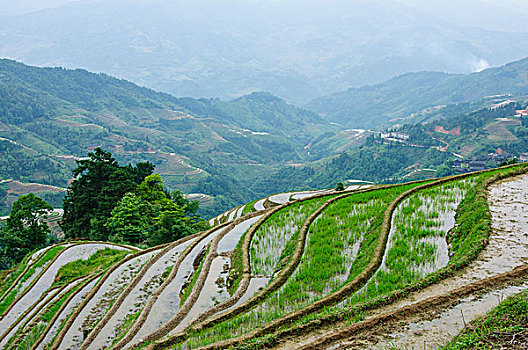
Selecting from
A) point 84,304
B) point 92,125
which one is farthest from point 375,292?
point 92,125

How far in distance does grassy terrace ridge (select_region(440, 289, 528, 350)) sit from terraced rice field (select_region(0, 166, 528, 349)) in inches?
14.5

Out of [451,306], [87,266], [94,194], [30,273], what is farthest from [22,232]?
[451,306]

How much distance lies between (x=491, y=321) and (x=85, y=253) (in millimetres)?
22275

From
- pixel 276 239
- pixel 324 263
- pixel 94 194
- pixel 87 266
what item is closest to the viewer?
pixel 324 263

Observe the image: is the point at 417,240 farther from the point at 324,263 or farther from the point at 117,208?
the point at 117,208

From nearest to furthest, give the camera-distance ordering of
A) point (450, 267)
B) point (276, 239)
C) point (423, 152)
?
point (450, 267) → point (276, 239) → point (423, 152)

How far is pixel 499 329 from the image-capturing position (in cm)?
544

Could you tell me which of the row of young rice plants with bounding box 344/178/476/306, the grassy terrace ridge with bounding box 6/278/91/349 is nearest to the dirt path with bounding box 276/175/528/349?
the row of young rice plants with bounding box 344/178/476/306

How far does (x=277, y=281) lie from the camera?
9.61m

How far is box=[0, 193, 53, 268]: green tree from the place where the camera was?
34.2 m

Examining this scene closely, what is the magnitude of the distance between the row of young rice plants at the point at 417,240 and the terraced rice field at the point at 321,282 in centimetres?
4

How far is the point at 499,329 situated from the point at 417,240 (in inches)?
201

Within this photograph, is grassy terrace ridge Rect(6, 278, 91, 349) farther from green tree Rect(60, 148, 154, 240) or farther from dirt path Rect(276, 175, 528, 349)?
green tree Rect(60, 148, 154, 240)

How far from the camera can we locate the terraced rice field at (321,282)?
6539 millimetres
